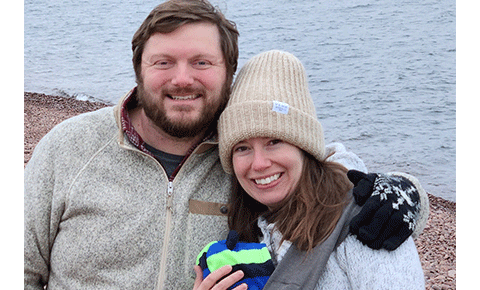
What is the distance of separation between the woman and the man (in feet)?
0.62

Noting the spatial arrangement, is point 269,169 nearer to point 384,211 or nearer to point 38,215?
point 384,211

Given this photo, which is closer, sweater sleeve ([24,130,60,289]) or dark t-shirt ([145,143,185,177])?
sweater sleeve ([24,130,60,289])

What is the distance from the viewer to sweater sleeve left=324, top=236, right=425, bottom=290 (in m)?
2.31

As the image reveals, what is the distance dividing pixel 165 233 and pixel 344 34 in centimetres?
2106

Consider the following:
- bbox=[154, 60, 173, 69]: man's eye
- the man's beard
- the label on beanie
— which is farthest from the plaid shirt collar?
the label on beanie

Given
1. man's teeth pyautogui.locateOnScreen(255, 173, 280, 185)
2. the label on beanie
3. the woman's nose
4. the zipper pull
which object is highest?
the label on beanie

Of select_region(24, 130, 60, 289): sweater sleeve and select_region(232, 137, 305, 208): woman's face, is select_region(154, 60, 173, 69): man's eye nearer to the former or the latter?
select_region(232, 137, 305, 208): woman's face

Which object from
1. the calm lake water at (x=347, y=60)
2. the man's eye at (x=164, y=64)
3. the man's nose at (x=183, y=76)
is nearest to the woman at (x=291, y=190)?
the man's nose at (x=183, y=76)

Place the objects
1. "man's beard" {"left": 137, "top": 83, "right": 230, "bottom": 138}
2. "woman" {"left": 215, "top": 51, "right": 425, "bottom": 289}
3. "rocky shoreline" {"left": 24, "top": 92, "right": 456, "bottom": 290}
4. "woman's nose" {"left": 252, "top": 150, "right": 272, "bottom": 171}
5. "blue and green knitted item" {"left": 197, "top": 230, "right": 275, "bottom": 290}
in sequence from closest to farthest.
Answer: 1. "woman" {"left": 215, "top": 51, "right": 425, "bottom": 289}
2. "blue and green knitted item" {"left": 197, "top": 230, "right": 275, "bottom": 290}
3. "woman's nose" {"left": 252, "top": 150, "right": 272, "bottom": 171}
4. "man's beard" {"left": 137, "top": 83, "right": 230, "bottom": 138}
5. "rocky shoreline" {"left": 24, "top": 92, "right": 456, "bottom": 290}

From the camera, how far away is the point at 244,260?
255 cm

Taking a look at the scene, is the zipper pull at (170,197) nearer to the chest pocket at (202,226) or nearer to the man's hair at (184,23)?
the chest pocket at (202,226)

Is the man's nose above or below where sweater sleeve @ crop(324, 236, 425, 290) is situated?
above

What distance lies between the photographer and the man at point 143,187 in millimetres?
2830
